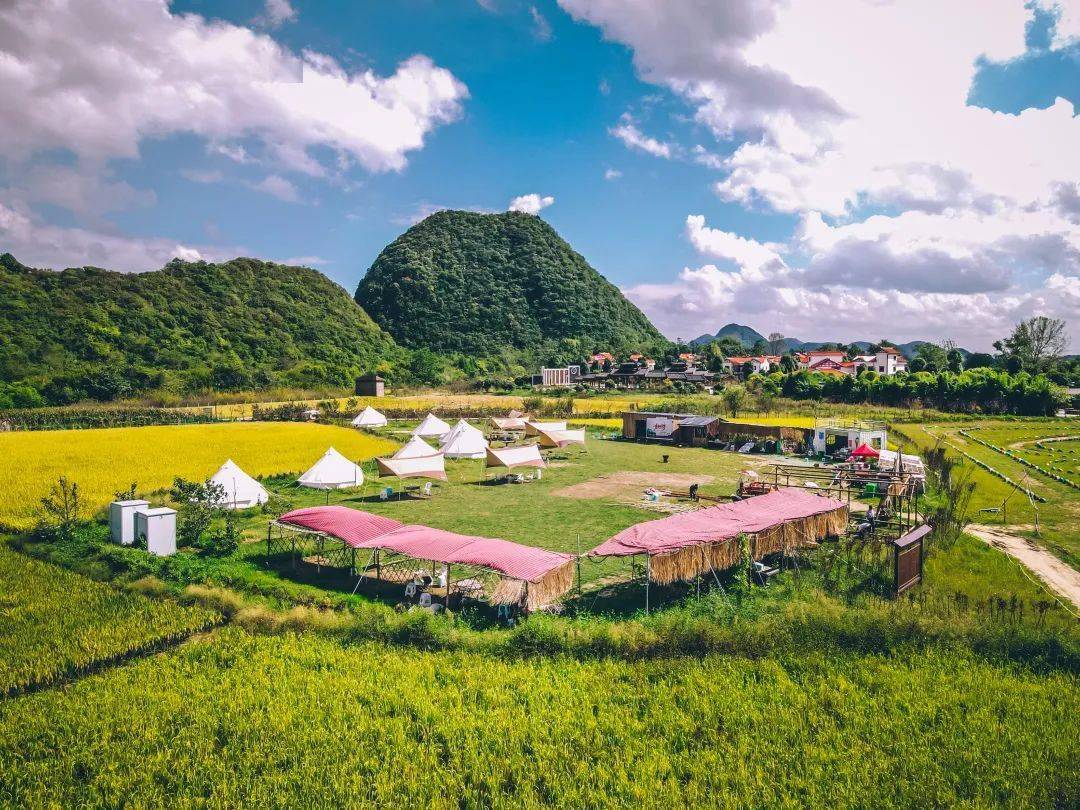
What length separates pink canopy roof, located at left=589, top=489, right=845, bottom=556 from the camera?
14.0 meters

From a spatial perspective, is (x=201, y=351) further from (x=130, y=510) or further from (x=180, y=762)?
(x=180, y=762)

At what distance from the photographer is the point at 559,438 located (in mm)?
37375

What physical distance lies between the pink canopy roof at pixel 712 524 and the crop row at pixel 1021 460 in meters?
18.7

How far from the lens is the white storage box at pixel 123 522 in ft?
59.3

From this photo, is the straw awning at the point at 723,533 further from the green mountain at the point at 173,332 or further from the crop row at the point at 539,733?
the green mountain at the point at 173,332

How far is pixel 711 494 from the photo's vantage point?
26984 millimetres

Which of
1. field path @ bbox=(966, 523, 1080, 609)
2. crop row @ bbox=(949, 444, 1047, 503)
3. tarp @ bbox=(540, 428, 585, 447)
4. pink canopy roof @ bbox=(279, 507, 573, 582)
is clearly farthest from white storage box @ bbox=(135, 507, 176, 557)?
crop row @ bbox=(949, 444, 1047, 503)

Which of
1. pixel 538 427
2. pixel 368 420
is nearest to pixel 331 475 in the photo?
pixel 538 427

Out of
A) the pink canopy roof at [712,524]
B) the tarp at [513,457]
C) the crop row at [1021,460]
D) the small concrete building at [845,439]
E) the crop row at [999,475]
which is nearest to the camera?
the pink canopy roof at [712,524]

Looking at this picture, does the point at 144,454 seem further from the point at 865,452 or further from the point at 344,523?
the point at 865,452

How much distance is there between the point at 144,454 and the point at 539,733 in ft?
94.0

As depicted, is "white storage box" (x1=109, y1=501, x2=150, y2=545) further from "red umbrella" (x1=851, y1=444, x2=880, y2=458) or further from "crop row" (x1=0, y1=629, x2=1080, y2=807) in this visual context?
"red umbrella" (x1=851, y1=444, x2=880, y2=458)

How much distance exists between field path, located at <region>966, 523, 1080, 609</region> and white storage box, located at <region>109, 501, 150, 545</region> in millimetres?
24792

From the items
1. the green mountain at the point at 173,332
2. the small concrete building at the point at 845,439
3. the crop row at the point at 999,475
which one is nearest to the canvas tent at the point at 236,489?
the crop row at the point at 999,475
